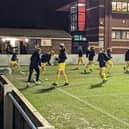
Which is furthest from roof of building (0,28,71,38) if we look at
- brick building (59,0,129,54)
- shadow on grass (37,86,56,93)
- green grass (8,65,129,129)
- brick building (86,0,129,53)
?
shadow on grass (37,86,56,93)

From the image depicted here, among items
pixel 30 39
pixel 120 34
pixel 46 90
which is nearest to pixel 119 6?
pixel 120 34

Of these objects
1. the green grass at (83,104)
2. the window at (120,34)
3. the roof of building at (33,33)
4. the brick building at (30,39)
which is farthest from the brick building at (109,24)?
the green grass at (83,104)

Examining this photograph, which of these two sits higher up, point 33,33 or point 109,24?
point 109,24

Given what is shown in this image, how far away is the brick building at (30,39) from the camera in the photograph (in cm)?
5191

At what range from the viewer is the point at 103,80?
937 inches

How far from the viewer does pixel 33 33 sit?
5478 centimetres

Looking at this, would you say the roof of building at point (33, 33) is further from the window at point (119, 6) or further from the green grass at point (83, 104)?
the green grass at point (83, 104)

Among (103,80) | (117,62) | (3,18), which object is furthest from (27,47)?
(103,80)

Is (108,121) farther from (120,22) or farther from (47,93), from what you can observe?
(120,22)

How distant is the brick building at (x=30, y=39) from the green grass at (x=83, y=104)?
2960cm

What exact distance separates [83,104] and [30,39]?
38364 millimetres

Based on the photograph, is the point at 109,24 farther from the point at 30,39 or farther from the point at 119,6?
the point at 30,39

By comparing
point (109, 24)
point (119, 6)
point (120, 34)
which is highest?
point (119, 6)

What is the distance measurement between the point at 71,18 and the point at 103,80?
4185 centimetres
